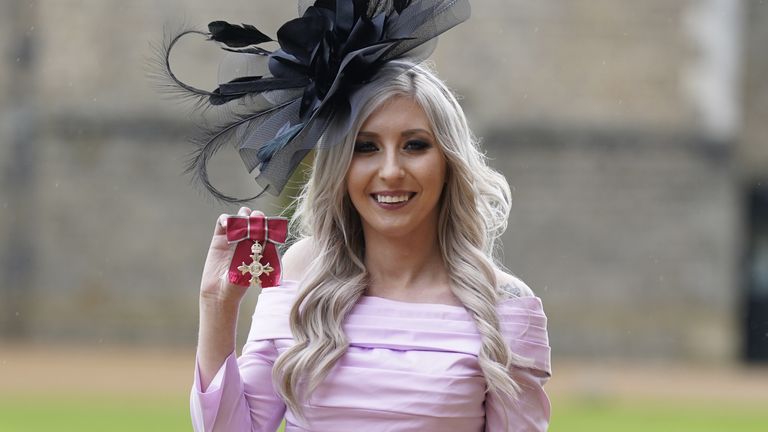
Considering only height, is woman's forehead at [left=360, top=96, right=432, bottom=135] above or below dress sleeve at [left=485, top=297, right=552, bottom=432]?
above

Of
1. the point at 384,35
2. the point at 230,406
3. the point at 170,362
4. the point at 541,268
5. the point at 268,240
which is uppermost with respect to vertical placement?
the point at 384,35

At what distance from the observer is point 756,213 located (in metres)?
19.5

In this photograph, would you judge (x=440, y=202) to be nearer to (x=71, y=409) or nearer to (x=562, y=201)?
(x=71, y=409)

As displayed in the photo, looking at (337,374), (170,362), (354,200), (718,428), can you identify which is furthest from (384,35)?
(170,362)

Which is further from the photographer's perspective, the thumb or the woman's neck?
the woman's neck

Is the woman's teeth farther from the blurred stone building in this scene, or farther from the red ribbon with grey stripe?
the blurred stone building

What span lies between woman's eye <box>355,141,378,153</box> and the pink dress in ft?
1.07

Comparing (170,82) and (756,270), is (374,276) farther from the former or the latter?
(756,270)

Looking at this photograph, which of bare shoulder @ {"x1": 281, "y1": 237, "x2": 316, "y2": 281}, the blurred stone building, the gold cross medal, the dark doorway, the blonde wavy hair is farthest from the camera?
the dark doorway

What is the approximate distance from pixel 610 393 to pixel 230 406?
12134mm

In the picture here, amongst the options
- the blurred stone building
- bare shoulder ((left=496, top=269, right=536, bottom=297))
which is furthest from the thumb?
the blurred stone building

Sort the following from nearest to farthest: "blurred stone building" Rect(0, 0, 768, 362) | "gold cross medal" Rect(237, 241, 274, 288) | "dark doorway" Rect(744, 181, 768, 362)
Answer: "gold cross medal" Rect(237, 241, 274, 288) → "blurred stone building" Rect(0, 0, 768, 362) → "dark doorway" Rect(744, 181, 768, 362)


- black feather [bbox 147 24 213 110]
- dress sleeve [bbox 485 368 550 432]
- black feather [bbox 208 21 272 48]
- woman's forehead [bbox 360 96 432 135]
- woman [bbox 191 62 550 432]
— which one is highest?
black feather [bbox 208 21 272 48]

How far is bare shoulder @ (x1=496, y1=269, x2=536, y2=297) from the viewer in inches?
118
